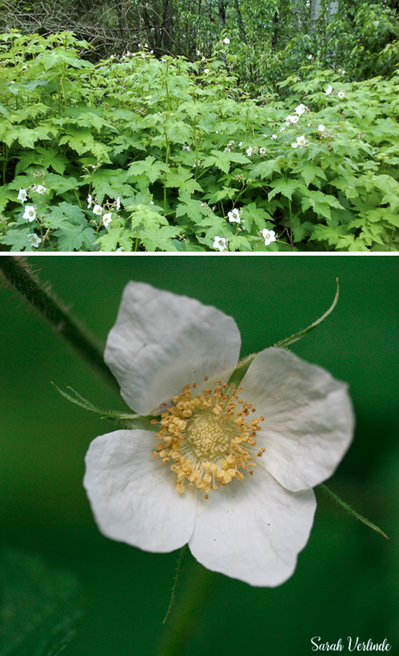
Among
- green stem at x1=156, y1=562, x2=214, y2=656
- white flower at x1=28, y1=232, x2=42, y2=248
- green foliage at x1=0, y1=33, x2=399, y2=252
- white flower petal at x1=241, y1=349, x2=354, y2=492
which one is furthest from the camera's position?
green foliage at x1=0, y1=33, x2=399, y2=252

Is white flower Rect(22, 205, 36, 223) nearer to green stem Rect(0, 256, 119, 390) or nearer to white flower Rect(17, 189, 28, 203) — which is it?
white flower Rect(17, 189, 28, 203)

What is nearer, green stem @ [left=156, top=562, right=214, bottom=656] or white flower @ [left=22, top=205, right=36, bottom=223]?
green stem @ [left=156, top=562, right=214, bottom=656]

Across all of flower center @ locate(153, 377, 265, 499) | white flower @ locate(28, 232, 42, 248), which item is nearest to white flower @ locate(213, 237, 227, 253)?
white flower @ locate(28, 232, 42, 248)

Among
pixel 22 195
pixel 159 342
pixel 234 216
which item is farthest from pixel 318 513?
pixel 22 195

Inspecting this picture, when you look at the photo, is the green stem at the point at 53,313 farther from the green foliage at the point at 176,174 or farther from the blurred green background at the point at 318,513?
the green foliage at the point at 176,174

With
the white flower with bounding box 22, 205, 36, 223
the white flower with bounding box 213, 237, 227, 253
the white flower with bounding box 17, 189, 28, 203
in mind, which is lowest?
the white flower with bounding box 213, 237, 227, 253

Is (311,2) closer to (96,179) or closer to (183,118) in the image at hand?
(183,118)

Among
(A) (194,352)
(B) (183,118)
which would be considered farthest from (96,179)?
(A) (194,352)
